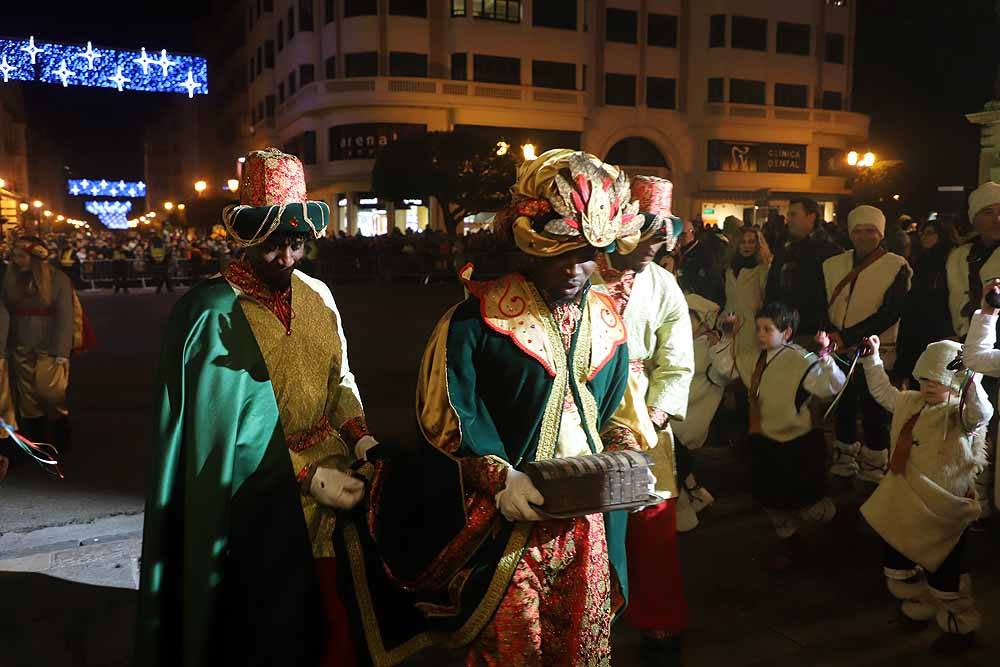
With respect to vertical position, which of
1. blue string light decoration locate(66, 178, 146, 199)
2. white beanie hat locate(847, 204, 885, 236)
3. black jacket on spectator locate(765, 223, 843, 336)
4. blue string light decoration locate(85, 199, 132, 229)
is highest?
blue string light decoration locate(66, 178, 146, 199)

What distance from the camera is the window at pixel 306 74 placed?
4334 cm

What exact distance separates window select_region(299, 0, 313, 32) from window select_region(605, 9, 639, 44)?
15.5 metres

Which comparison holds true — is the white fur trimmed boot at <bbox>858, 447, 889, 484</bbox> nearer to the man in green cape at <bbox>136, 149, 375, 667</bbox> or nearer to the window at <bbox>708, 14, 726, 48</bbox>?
the man in green cape at <bbox>136, 149, 375, 667</bbox>

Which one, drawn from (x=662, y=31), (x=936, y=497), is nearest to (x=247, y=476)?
(x=936, y=497)

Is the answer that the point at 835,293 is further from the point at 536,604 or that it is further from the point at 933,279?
the point at 536,604

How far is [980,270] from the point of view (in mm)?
5895

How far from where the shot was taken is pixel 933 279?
28.7 feet

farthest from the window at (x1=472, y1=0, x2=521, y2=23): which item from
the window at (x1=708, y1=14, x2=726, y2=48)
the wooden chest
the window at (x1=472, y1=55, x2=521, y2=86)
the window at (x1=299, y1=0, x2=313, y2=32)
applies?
the wooden chest

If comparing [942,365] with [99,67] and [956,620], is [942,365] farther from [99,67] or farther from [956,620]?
[99,67]

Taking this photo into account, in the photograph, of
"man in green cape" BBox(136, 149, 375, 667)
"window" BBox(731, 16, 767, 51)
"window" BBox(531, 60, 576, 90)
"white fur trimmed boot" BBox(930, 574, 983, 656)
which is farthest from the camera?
"window" BBox(731, 16, 767, 51)

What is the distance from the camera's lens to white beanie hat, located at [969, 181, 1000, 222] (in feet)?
18.9

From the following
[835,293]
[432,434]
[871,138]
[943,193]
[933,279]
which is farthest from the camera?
[871,138]

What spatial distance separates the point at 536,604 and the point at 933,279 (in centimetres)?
778

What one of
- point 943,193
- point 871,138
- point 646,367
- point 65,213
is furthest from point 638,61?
point 65,213
